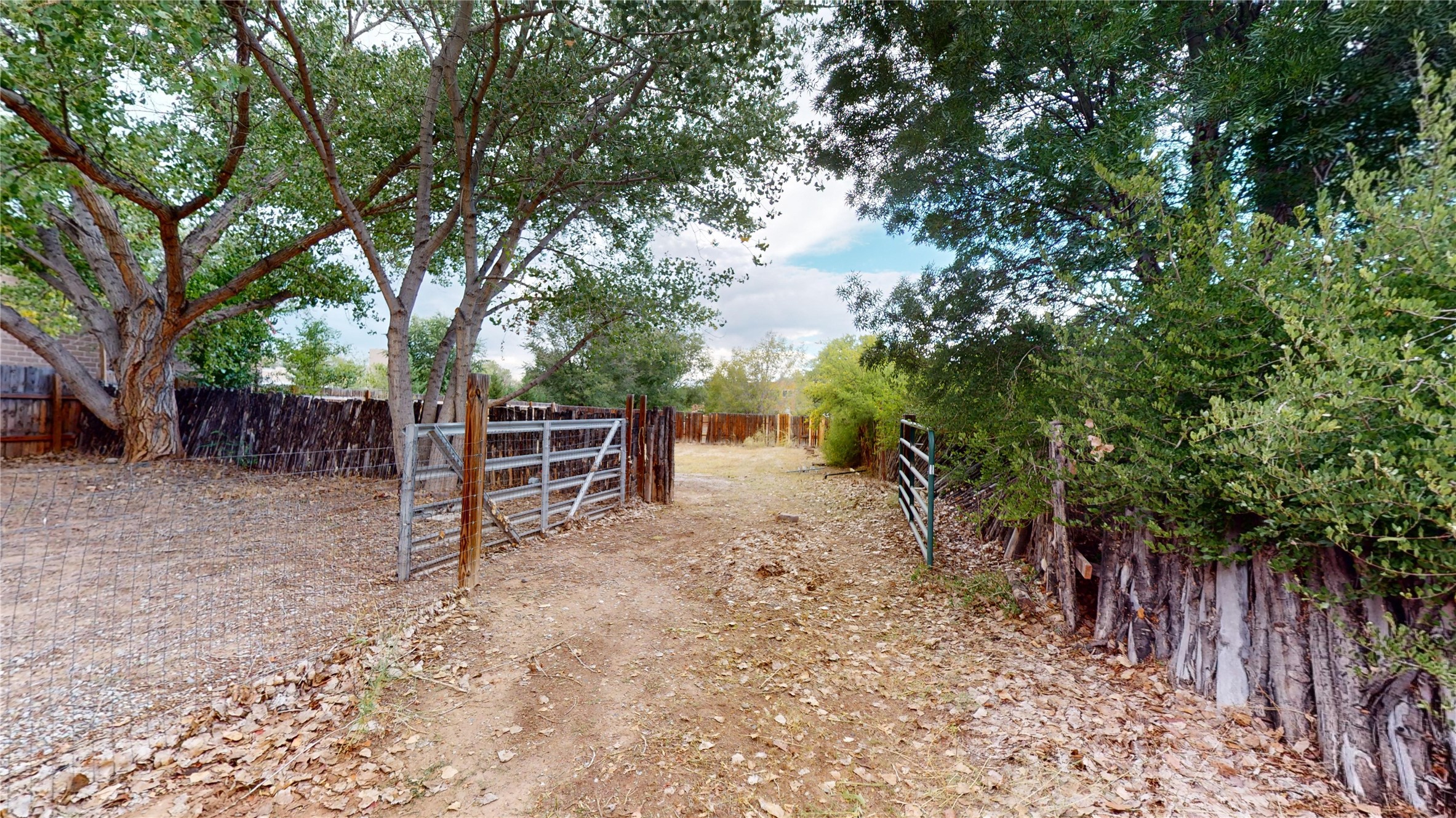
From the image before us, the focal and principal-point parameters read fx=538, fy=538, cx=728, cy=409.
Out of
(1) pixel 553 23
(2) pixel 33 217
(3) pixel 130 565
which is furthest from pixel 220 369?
(1) pixel 553 23

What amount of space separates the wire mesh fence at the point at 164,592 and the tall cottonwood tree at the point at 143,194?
2.43 metres

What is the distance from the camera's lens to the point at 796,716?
9.51 ft

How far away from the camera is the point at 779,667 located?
11.2 feet

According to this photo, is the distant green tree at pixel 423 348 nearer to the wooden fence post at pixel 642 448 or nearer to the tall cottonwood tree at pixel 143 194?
the tall cottonwood tree at pixel 143 194

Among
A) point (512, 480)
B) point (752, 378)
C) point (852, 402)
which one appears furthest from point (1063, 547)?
point (752, 378)

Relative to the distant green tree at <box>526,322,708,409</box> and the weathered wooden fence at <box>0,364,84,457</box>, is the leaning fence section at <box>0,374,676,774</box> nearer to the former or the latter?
the weathered wooden fence at <box>0,364,84,457</box>

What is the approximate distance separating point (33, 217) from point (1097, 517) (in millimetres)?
12306

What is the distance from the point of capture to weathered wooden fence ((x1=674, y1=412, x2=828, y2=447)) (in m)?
24.9

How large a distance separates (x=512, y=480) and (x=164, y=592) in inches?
158

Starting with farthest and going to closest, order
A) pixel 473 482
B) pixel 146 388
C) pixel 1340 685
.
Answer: pixel 146 388
pixel 473 482
pixel 1340 685

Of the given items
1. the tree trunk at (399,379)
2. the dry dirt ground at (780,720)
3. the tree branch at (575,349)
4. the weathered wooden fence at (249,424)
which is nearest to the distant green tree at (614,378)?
the weathered wooden fence at (249,424)

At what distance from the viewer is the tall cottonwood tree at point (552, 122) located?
211 inches

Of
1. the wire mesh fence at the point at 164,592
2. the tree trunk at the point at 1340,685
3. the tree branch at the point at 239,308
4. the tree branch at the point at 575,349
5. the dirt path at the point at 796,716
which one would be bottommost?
the dirt path at the point at 796,716

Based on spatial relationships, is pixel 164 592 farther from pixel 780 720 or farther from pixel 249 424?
pixel 249 424
